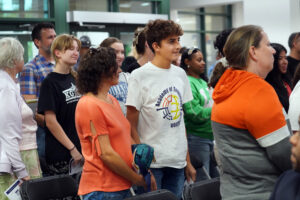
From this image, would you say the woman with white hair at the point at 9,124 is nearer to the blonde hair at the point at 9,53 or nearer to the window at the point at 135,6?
the blonde hair at the point at 9,53

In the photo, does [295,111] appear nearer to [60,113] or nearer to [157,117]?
[157,117]

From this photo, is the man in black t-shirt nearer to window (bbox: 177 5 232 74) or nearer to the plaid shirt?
the plaid shirt

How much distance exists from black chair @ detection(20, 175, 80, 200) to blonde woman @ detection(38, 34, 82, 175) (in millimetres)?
365

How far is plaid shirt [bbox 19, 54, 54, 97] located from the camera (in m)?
3.59

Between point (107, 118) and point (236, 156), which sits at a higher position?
point (107, 118)

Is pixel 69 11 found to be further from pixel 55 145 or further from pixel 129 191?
pixel 129 191

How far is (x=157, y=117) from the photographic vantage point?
105 inches

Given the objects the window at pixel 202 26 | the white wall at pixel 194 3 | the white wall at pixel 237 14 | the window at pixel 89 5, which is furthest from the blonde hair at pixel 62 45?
the white wall at pixel 237 14

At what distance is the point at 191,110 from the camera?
340 centimetres

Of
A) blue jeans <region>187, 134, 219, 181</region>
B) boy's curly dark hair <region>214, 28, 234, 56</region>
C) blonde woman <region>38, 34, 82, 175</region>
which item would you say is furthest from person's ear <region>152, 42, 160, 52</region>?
blue jeans <region>187, 134, 219, 181</region>

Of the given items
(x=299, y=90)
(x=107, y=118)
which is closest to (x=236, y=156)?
(x=107, y=118)

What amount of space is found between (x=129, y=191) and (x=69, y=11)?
6.07m

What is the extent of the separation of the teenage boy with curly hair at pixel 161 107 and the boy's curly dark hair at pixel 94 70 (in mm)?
365

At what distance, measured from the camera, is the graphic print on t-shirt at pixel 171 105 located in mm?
2662
